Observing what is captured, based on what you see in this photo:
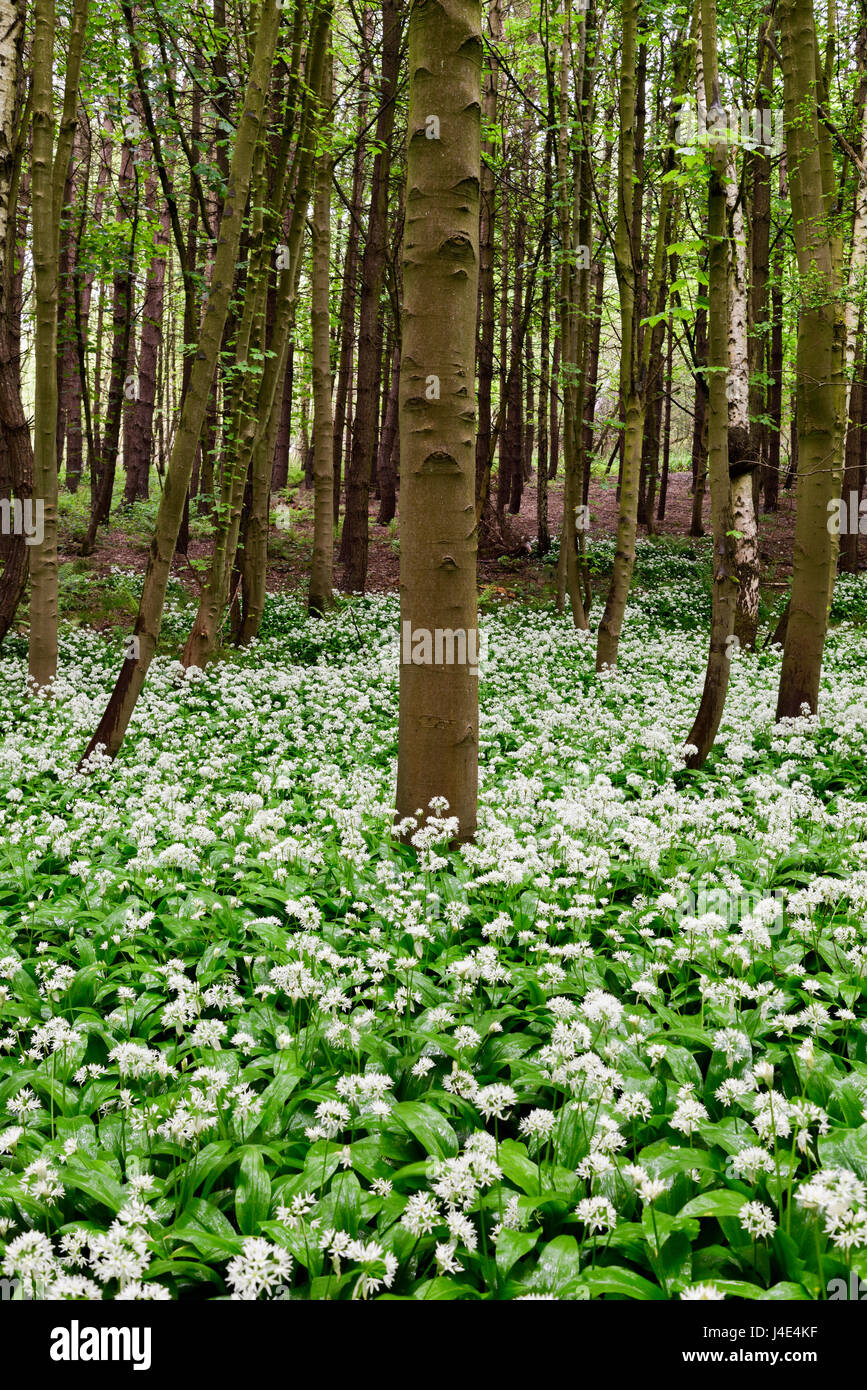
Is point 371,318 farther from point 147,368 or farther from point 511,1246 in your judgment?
point 511,1246

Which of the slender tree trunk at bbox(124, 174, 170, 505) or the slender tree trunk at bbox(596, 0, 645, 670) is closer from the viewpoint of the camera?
the slender tree trunk at bbox(596, 0, 645, 670)

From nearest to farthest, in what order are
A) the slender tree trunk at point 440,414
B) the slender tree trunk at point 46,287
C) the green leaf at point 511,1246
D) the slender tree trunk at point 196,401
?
the green leaf at point 511,1246
the slender tree trunk at point 440,414
the slender tree trunk at point 196,401
the slender tree trunk at point 46,287

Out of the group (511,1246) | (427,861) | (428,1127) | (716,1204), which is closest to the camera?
(511,1246)

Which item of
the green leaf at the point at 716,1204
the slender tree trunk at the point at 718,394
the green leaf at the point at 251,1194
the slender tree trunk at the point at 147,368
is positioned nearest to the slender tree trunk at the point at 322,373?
the slender tree trunk at the point at 147,368

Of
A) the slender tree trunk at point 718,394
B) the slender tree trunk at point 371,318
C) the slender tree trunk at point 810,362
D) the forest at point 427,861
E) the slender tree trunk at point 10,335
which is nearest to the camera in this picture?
the forest at point 427,861

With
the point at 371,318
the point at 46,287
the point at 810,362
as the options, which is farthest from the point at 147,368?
the point at 810,362

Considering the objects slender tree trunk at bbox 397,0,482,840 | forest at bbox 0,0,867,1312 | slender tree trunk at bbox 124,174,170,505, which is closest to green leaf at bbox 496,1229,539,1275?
forest at bbox 0,0,867,1312

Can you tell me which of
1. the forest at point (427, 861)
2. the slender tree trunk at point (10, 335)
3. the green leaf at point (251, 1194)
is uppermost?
the slender tree trunk at point (10, 335)

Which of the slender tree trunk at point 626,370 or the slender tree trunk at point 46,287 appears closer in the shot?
the slender tree trunk at point 46,287

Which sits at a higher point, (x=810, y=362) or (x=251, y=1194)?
(x=810, y=362)

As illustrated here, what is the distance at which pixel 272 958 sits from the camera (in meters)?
3.80

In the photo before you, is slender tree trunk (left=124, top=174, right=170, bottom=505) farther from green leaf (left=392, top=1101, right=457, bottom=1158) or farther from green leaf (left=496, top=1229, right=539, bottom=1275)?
green leaf (left=496, top=1229, right=539, bottom=1275)

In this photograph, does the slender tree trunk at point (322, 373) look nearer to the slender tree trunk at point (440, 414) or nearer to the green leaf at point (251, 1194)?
the slender tree trunk at point (440, 414)
